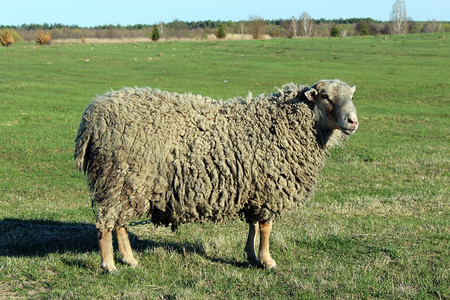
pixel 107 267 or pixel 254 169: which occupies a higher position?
pixel 254 169

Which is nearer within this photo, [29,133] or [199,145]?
[199,145]

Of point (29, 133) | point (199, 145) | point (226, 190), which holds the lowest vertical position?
point (29, 133)

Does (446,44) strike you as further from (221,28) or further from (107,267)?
(107,267)

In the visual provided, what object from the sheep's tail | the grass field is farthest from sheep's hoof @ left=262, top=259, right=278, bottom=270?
the sheep's tail

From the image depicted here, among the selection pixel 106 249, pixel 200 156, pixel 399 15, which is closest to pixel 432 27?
pixel 399 15

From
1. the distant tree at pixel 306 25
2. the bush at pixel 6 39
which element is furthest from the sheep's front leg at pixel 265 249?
the distant tree at pixel 306 25

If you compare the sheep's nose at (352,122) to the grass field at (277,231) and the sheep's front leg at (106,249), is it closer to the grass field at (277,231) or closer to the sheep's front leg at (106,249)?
the grass field at (277,231)

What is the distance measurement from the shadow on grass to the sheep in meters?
0.67

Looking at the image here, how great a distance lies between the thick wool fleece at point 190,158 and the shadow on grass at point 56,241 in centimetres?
82

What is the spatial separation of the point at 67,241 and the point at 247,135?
2896 mm

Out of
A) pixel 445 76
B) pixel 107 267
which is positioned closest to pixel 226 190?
pixel 107 267

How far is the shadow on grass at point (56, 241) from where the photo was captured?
6852mm

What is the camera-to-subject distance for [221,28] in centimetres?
8025

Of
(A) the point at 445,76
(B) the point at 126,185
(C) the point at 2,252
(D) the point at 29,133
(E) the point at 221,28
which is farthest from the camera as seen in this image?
(E) the point at 221,28
